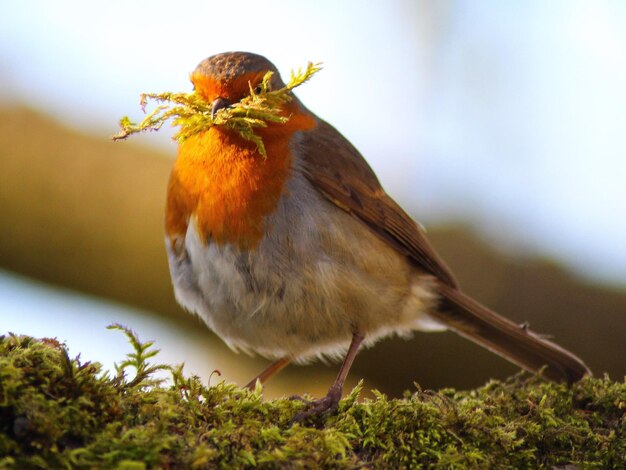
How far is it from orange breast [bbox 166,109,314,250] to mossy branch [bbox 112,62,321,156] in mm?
71

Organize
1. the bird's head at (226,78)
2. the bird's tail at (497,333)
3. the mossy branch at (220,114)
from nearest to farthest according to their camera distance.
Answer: the mossy branch at (220,114), the bird's head at (226,78), the bird's tail at (497,333)

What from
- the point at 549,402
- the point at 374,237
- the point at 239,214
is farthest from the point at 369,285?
the point at 549,402

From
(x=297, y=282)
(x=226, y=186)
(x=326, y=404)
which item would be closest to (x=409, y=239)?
(x=297, y=282)

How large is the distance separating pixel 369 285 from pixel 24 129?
2.50m

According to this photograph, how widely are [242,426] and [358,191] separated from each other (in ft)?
5.78

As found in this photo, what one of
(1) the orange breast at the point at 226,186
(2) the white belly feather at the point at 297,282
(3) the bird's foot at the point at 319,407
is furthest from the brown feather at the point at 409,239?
(3) the bird's foot at the point at 319,407

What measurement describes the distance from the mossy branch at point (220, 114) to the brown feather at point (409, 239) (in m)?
0.34

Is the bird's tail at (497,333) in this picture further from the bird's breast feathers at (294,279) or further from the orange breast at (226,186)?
the orange breast at (226,186)

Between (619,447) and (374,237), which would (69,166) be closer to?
(374,237)

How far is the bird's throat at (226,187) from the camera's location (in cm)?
297

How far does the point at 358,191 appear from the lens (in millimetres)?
3492

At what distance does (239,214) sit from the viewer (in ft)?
9.75

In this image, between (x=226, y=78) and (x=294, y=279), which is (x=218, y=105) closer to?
(x=226, y=78)

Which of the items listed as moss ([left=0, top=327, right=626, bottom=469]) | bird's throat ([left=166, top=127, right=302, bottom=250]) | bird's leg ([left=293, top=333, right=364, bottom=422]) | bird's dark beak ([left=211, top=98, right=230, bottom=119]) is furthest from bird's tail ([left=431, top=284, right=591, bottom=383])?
bird's dark beak ([left=211, top=98, right=230, bottom=119])
